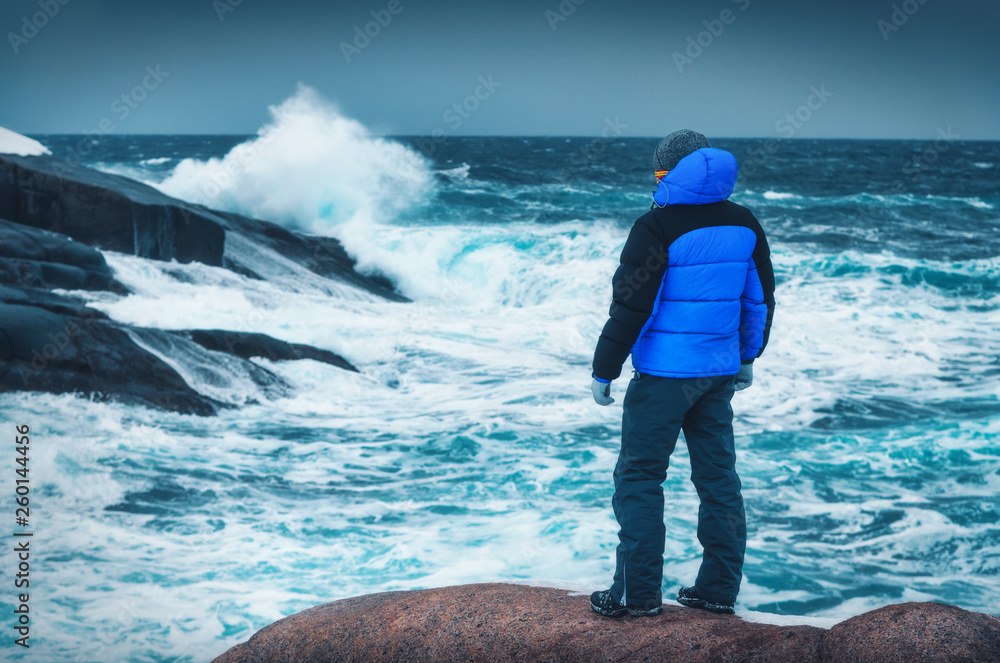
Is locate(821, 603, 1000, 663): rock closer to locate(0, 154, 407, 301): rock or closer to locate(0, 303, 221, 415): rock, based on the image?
locate(0, 303, 221, 415): rock

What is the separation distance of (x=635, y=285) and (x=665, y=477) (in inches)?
25.9

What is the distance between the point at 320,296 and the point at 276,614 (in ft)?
26.2

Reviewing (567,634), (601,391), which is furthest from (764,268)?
(567,634)

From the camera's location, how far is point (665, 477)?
2.46m

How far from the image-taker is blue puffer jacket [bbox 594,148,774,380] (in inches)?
91.8

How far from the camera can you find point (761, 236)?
251 centimetres

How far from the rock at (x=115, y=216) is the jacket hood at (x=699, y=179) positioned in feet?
31.5

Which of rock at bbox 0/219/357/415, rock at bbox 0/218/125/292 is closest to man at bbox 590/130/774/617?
rock at bbox 0/219/357/415

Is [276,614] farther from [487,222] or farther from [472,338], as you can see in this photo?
[487,222]

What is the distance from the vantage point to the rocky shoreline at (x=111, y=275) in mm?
6254

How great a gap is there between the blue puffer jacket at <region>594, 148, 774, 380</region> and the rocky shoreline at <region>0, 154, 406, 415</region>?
5.26m

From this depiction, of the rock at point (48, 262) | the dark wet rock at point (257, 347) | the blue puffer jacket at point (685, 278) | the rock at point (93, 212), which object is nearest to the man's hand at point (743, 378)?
the blue puffer jacket at point (685, 278)

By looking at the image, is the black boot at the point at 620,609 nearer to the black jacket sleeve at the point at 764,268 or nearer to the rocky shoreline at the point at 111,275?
the black jacket sleeve at the point at 764,268

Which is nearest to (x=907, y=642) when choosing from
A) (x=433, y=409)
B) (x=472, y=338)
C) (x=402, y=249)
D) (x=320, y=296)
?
(x=433, y=409)
